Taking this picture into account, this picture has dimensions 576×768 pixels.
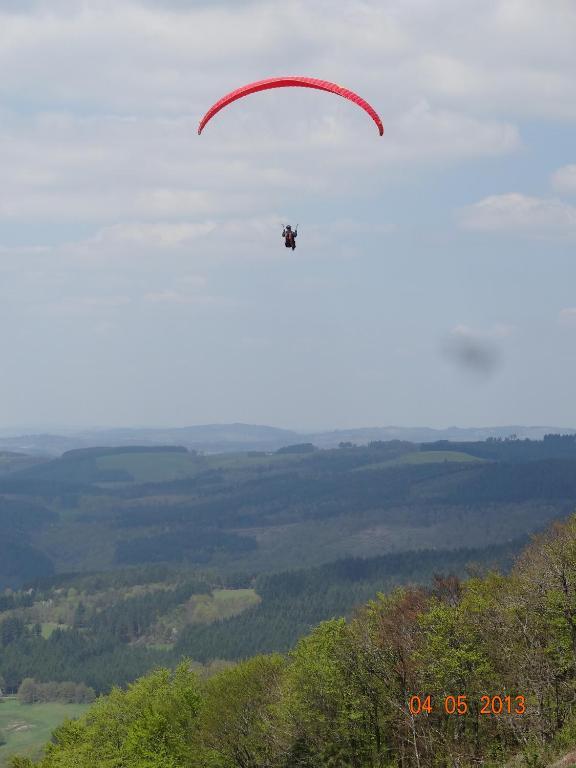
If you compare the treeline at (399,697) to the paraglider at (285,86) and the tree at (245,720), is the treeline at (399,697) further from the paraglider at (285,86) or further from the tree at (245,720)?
the paraglider at (285,86)

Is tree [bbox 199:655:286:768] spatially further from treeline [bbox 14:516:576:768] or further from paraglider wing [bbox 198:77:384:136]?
paraglider wing [bbox 198:77:384:136]

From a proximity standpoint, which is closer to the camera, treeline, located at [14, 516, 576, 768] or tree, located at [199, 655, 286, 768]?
treeline, located at [14, 516, 576, 768]

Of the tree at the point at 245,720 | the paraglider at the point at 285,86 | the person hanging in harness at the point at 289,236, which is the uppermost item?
the paraglider at the point at 285,86

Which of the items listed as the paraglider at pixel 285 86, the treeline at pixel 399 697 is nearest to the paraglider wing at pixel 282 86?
the paraglider at pixel 285 86

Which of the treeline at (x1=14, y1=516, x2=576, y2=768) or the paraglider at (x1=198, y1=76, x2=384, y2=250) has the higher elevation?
the paraglider at (x1=198, y1=76, x2=384, y2=250)

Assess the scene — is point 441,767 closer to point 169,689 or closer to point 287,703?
point 287,703

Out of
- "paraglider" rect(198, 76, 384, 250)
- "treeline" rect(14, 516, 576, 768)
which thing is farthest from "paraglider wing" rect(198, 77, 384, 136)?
"treeline" rect(14, 516, 576, 768)

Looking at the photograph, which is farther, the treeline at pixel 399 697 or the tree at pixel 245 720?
the tree at pixel 245 720

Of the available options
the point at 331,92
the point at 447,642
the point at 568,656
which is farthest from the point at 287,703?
the point at 331,92

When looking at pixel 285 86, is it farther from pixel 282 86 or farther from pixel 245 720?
pixel 245 720
